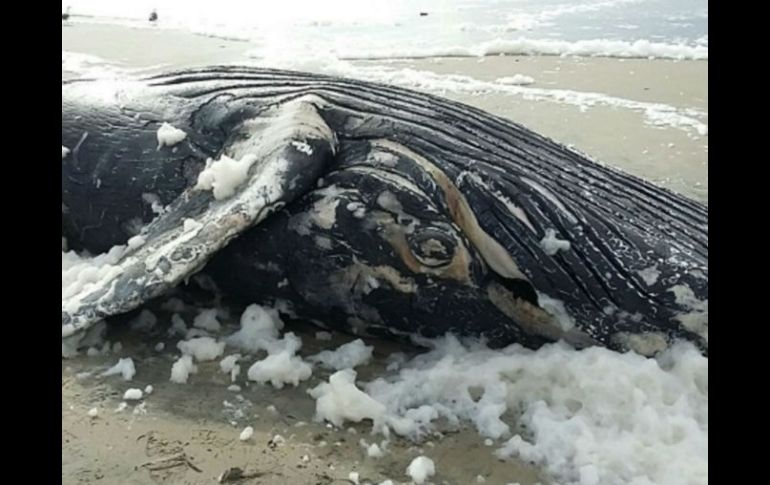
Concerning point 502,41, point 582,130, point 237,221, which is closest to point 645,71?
point 502,41

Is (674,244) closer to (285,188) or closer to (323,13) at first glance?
(285,188)

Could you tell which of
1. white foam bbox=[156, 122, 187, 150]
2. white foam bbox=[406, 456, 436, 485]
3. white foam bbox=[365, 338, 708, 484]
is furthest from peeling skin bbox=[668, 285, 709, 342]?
white foam bbox=[156, 122, 187, 150]

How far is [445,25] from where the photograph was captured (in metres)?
15.2

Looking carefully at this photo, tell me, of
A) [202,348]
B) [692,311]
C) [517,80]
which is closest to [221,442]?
[202,348]

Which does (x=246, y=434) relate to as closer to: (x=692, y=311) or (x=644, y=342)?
(x=644, y=342)

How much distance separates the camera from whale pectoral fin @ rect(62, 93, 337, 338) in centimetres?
411

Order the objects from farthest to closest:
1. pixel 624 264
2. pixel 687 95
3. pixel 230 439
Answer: pixel 687 95 → pixel 624 264 → pixel 230 439

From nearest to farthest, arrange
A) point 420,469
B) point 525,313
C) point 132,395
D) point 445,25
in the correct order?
point 420,469 < point 132,395 < point 525,313 < point 445,25

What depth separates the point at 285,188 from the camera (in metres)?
4.21

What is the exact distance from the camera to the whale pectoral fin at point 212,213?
4113 mm

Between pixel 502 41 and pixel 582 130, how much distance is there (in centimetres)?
515

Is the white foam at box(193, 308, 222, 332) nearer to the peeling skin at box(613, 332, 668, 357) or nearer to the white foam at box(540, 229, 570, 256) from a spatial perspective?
the white foam at box(540, 229, 570, 256)

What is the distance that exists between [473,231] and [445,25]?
38.4 ft
